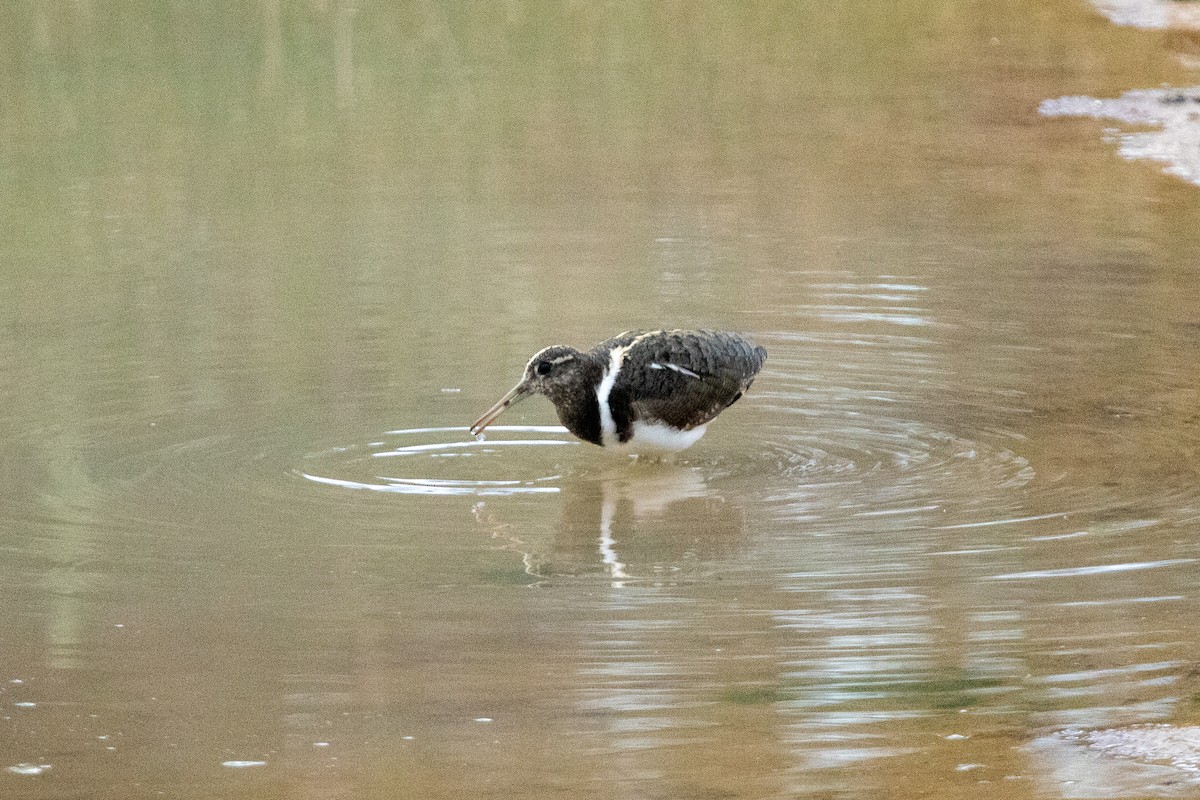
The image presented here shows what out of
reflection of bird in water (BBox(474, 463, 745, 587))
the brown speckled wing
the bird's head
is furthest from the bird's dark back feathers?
reflection of bird in water (BBox(474, 463, 745, 587))

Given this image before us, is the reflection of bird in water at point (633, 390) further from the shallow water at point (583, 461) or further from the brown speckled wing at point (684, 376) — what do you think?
the shallow water at point (583, 461)

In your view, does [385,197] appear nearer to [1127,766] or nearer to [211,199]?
[211,199]

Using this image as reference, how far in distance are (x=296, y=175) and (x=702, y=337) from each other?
295 inches

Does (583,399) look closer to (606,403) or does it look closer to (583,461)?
(606,403)

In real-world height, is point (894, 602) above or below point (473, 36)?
below

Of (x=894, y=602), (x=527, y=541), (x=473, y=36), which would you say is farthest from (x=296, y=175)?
(x=894, y=602)

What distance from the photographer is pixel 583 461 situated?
9312 mm

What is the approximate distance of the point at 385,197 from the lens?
15.2 metres

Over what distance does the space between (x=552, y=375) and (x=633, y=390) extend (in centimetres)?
36

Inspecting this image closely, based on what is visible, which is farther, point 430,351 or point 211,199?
point 211,199

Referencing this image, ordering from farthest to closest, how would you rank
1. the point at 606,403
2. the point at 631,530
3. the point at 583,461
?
the point at 583,461
the point at 606,403
the point at 631,530

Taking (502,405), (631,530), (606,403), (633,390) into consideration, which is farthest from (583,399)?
(631,530)

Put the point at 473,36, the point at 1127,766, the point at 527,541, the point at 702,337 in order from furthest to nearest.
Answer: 1. the point at 473,36
2. the point at 702,337
3. the point at 527,541
4. the point at 1127,766

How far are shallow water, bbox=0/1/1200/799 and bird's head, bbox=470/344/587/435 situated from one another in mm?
326
